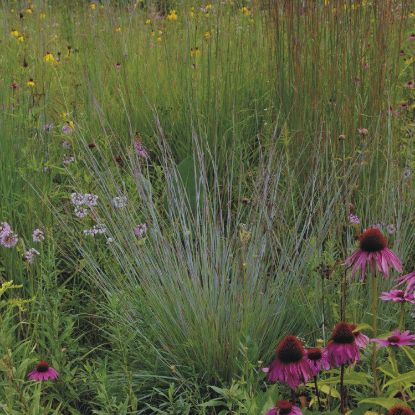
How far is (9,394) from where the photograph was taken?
1.66 meters

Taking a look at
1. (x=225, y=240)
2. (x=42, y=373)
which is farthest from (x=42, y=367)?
(x=225, y=240)

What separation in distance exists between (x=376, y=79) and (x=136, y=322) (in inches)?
66.8

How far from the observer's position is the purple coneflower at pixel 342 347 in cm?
137

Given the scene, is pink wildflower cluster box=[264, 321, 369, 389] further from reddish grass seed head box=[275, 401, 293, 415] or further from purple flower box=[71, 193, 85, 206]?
purple flower box=[71, 193, 85, 206]

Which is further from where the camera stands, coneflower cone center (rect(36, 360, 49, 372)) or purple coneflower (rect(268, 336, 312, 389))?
coneflower cone center (rect(36, 360, 49, 372))

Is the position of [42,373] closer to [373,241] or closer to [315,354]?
[315,354]

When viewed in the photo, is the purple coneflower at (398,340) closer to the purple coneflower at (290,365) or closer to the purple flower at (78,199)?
the purple coneflower at (290,365)

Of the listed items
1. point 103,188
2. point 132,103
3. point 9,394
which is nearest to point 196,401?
point 9,394

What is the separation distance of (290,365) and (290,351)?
1.2 inches

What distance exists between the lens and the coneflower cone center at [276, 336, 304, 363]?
1.42 meters

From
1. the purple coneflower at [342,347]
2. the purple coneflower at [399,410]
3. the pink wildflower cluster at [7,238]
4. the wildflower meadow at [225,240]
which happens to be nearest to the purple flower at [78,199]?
the wildflower meadow at [225,240]

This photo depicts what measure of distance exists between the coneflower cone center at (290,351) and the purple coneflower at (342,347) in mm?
65

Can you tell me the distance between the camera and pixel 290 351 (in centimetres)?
142

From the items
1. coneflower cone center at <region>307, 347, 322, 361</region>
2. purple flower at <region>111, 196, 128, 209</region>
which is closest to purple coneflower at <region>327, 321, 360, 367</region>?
coneflower cone center at <region>307, 347, 322, 361</region>
